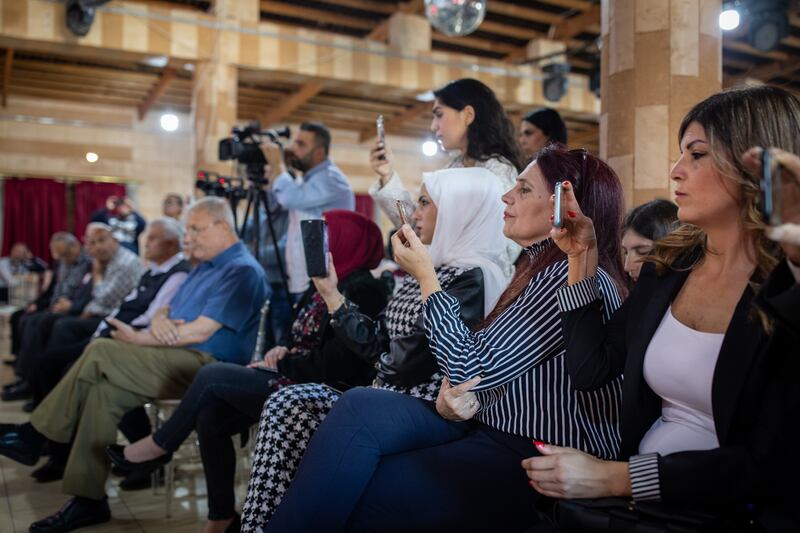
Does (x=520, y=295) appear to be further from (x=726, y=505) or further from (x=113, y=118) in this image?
(x=113, y=118)

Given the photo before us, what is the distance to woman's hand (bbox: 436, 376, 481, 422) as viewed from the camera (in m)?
1.54

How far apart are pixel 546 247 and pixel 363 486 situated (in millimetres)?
655

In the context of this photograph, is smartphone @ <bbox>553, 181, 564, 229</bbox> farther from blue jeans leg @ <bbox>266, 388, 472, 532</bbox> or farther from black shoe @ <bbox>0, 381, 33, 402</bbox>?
black shoe @ <bbox>0, 381, 33, 402</bbox>

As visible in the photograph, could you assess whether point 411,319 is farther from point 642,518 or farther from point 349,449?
point 642,518

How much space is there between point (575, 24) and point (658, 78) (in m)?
5.49

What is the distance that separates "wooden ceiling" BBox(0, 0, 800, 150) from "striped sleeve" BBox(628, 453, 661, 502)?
543cm

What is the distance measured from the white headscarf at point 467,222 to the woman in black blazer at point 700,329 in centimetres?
58

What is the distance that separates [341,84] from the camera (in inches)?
290

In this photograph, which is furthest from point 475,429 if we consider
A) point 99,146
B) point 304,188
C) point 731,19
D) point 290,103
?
point 99,146

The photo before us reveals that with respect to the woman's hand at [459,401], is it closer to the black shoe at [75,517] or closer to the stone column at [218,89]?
the black shoe at [75,517]

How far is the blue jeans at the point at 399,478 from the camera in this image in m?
1.49

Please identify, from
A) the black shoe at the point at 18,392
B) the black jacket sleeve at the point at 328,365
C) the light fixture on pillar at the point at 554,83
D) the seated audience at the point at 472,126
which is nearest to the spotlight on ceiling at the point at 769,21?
the light fixture on pillar at the point at 554,83

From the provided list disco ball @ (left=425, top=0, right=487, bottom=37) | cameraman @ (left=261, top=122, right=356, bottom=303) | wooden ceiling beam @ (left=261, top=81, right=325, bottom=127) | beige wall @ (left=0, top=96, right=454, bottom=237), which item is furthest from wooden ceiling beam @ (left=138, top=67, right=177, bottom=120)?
cameraman @ (left=261, top=122, right=356, bottom=303)

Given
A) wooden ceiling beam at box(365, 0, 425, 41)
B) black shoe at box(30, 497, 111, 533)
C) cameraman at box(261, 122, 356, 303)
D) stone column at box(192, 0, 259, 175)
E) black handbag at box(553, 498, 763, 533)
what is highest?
wooden ceiling beam at box(365, 0, 425, 41)
